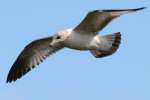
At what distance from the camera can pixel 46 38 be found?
14.2 meters

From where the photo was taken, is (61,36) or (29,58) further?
(29,58)

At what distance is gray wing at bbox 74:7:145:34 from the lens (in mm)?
12586

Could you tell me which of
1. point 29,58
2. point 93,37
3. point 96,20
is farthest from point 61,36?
point 29,58

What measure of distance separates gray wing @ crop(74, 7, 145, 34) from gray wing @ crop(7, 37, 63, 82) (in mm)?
1815

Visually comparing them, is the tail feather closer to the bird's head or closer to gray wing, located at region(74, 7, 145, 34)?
gray wing, located at region(74, 7, 145, 34)

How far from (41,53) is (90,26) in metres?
2.30

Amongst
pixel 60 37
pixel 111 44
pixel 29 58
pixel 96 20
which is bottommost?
pixel 111 44

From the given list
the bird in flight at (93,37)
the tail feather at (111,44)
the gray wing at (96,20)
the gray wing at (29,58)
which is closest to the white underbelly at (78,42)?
the bird in flight at (93,37)

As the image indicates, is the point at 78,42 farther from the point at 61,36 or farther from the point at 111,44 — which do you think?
the point at 111,44

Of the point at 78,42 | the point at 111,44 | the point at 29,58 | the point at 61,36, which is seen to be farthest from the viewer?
the point at 29,58

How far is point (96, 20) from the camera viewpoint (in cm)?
1290

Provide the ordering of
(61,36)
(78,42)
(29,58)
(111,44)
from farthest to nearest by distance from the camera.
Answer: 1. (29,58)
2. (111,44)
3. (61,36)
4. (78,42)

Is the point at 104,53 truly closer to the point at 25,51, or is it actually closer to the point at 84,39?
the point at 84,39

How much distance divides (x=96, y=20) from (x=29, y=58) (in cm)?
284
